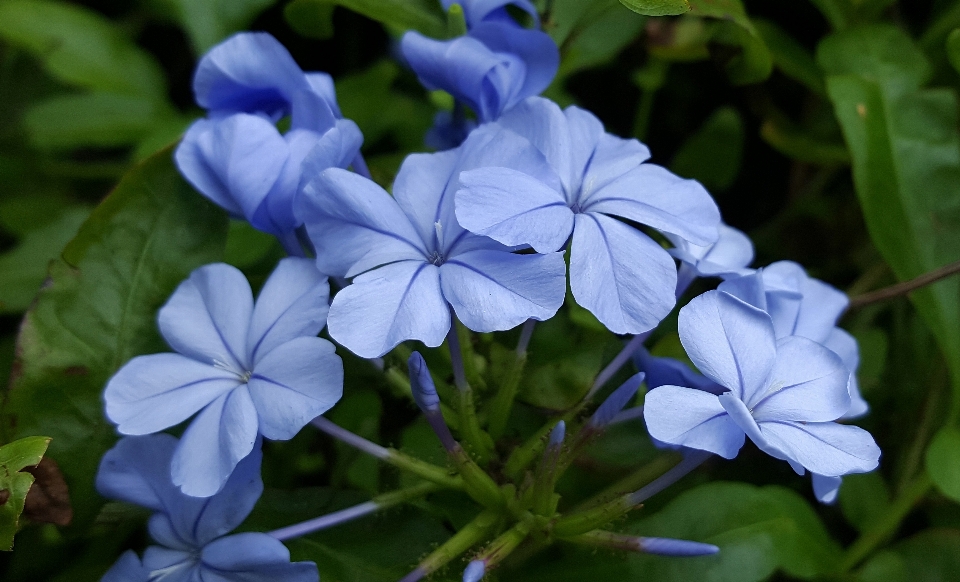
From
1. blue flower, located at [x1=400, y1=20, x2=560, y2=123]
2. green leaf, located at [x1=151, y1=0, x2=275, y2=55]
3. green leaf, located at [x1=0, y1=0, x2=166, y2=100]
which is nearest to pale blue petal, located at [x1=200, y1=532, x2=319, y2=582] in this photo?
blue flower, located at [x1=400, y1=20, x2=560, y2=123]

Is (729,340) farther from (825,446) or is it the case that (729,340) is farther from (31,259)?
(31,259)

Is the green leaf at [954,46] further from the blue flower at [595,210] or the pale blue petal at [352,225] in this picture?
the pale blue petal at [352,225]

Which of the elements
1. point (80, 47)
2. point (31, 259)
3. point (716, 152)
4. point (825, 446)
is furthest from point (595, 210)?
point (80, 47)

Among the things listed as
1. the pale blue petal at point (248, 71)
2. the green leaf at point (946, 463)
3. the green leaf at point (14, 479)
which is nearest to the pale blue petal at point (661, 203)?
the pale blue petal at point (248, 71)

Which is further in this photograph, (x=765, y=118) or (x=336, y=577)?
(x=765, y=118)

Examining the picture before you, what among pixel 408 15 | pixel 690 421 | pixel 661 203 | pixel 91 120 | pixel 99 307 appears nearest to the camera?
pixel 690 421

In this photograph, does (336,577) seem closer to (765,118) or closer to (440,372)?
(440,372)

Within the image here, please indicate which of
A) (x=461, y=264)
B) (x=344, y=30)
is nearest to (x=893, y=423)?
(x=461, y=264)
